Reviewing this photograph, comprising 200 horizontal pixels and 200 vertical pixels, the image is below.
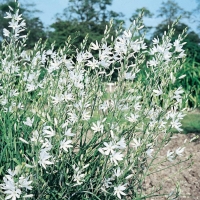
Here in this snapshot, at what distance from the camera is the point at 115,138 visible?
7.38 feet

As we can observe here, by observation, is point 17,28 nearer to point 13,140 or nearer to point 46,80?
point 46,80

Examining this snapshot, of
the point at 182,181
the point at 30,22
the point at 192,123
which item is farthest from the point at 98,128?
the point at 30,22

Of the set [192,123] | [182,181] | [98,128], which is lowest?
[182,181]

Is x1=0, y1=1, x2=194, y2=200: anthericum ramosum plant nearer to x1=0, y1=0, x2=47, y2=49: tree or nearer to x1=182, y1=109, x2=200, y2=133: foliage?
x1=182, y1=109, x2=200, y2=133: foliage

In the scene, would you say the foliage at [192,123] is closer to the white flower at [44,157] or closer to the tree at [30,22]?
the white flower at [44,157]

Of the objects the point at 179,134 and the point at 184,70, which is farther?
the point at 184,70

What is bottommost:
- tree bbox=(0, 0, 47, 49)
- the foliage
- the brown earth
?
the brown earth

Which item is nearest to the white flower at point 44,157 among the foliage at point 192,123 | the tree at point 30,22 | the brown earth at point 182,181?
the brown earth at point 182,181

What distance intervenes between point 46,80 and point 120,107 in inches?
39.8

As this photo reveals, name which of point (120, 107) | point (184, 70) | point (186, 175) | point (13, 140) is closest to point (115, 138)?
point (120, 107)

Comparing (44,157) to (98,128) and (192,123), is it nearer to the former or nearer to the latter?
(98,128)

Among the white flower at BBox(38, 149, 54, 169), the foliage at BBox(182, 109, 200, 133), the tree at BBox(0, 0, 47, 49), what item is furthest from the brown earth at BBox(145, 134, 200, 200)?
the tree at BBox(0, 0, 47, 49)

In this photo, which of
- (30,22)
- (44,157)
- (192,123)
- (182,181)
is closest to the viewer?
(44,157)

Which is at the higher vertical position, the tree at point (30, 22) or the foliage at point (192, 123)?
the tree at point (30, 22)
